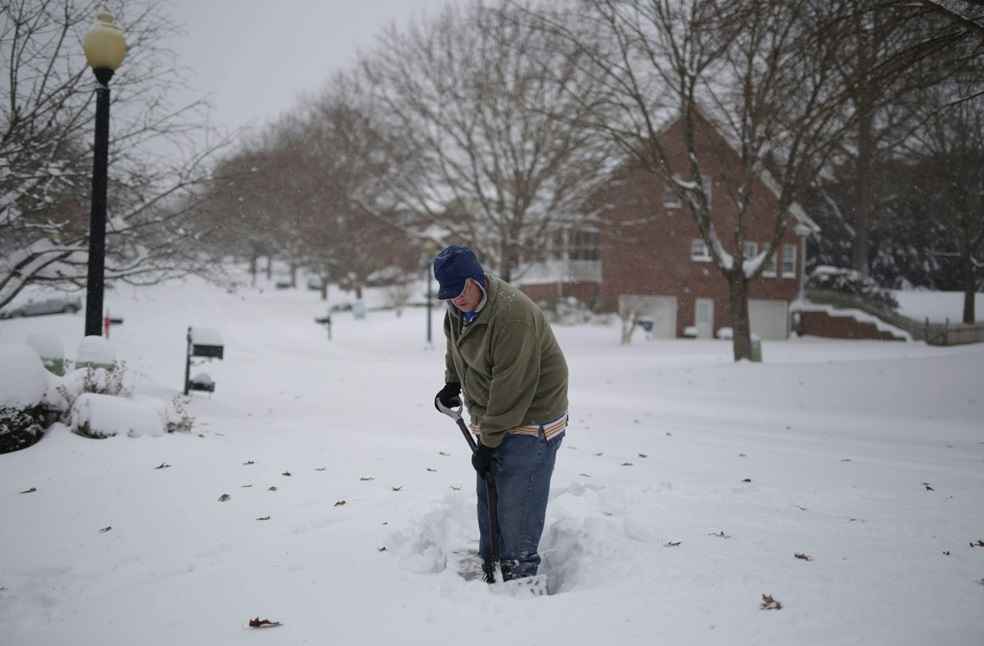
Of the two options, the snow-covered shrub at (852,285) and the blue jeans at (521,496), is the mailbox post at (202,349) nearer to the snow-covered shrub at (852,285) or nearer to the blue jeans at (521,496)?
the blue jeans at (521,496)

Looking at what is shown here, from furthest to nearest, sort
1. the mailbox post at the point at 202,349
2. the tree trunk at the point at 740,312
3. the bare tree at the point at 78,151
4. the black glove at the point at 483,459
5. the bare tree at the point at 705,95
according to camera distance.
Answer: the tree trunk at the point at 740,312 → the bare tree at the point at 705,95 → the mailbox post at the point at 202,349 → the bare tree at the point at 78,151 → the black glove at the point at 483,459

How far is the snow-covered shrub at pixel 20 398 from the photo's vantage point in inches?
206

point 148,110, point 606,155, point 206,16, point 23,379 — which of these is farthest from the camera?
point 606,155

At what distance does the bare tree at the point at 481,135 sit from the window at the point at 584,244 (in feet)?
9.61

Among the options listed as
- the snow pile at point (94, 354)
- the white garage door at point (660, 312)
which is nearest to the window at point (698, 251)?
the white garage door at point (660, 312)

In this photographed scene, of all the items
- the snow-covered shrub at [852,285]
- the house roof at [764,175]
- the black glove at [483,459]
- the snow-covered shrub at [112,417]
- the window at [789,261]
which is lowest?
the snow-covered shrub at [112,417]

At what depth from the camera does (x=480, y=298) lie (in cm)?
368

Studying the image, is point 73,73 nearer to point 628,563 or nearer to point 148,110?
point 148,110

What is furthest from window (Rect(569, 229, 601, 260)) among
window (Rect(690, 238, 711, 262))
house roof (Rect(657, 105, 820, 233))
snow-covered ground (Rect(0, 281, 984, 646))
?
snow-covered ground (Rect(0, 281, 984, 646))

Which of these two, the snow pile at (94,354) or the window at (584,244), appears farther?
the window at (584,244)

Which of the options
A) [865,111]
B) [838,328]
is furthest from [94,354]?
[838,328]

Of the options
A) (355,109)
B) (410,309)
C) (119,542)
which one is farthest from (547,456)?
(410,309)

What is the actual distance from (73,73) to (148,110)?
0.87 m

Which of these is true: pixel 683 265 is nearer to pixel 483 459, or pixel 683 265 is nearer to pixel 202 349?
pixel 202 349
